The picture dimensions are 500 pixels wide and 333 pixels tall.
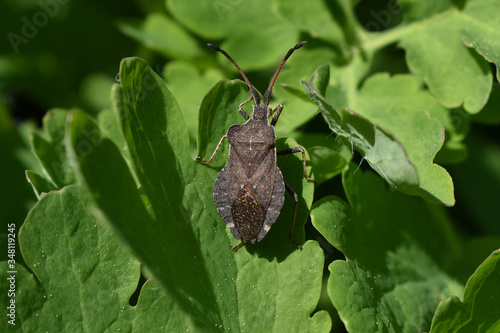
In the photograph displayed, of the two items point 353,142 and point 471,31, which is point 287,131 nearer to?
point 353,142

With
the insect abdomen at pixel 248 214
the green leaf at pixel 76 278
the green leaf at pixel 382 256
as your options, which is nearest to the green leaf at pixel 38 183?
the green leaf at pixel 76 278

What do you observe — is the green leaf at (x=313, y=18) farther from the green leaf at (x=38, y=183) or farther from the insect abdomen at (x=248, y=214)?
the green leaf at (x=38, y=183)

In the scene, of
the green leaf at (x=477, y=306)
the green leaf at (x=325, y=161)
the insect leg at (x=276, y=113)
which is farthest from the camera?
the insect leg at (x=276, y=113)

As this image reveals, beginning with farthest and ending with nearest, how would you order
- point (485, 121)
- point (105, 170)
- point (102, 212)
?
1. point (485, 121)
2. point (105, 170)
3. point (102, 212)

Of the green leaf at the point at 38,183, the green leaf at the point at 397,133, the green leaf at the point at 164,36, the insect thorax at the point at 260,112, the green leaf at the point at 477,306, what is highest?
the green leaf at the point at 38,183

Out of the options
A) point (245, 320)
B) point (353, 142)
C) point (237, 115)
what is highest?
point (237, 115)

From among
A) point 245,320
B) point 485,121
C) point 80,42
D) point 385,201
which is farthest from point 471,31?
point 80,42
